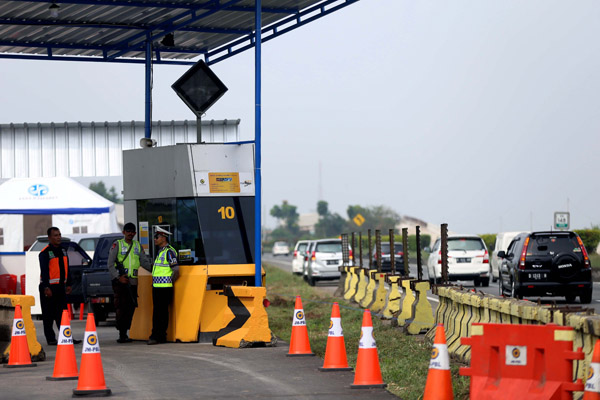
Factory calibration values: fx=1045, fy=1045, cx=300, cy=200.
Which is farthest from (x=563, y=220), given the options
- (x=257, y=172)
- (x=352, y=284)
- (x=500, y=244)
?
(x=257, y=172)

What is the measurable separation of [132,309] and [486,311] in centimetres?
684

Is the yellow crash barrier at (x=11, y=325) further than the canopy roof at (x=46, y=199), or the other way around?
the canopy roof at (x=46, y=199)

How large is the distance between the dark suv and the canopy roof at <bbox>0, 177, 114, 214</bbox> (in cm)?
1199

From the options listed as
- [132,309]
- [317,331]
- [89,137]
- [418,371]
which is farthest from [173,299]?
[89,137]

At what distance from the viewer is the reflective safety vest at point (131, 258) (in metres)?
16.4

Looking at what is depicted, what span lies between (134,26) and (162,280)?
19.8 ft

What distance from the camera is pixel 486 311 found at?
40.2 ft

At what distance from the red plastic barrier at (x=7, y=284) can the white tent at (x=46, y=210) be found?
1.96m

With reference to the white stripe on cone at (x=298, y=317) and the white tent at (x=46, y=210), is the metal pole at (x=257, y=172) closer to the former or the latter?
the white stripe on cone at (x=298, y=317)

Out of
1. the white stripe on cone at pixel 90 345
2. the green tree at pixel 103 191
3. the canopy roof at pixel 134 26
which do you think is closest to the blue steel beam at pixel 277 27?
the canopy roof at pixel 134 26

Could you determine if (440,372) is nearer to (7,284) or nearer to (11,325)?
(11,325)

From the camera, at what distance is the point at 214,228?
16.2 metres

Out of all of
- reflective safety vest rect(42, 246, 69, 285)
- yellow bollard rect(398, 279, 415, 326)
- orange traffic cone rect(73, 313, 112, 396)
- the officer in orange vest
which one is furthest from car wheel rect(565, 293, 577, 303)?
orange traffic cone rect(73, 313, 112, 396)

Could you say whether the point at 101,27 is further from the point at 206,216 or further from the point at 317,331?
the point at 317,331
